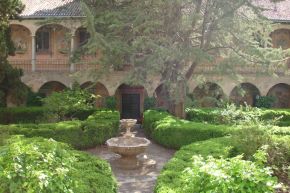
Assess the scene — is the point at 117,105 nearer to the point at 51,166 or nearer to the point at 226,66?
the point at 226,66

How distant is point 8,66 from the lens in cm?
2233

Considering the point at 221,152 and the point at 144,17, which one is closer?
the point at 221,152

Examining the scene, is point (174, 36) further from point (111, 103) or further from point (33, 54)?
point (33, 54)

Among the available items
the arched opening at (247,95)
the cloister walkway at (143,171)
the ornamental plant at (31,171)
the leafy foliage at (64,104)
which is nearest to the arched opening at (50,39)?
the leafy foliage at (64,104)

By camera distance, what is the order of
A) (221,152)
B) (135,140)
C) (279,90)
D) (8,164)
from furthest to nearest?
(279,90) → (135,140) → (221,152) → (8,164)

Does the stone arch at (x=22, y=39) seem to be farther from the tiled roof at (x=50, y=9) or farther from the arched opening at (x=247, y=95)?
the arched opening at (x=247, y=95)

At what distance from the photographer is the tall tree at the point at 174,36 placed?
19.1 m

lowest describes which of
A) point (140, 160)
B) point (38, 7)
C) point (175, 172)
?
point (140, 160)

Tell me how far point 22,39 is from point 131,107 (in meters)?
10.2

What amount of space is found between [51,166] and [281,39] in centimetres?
2948

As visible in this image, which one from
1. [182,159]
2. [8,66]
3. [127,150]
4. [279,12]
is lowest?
[127,150]

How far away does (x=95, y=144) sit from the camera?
1834cm

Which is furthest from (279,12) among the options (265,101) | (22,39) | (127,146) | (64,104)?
(127,146)

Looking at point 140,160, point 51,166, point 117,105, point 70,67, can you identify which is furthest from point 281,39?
point 51,166
